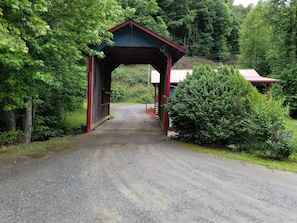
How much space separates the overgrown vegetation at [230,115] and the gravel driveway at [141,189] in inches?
46.7

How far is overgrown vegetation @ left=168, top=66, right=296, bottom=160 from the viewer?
6.52 meters

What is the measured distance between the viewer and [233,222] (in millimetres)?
2988

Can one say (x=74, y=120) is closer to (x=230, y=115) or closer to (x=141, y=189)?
(x=230, y=115)

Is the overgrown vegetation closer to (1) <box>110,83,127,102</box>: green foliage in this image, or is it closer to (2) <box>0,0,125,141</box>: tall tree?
(2) <box>0,0,125,141</box>: tall tree

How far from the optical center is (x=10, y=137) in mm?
7195

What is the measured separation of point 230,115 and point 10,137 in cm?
619

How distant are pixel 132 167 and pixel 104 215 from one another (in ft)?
6.98

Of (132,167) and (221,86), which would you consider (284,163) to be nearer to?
(221,86)

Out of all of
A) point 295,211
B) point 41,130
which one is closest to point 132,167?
point 295,211

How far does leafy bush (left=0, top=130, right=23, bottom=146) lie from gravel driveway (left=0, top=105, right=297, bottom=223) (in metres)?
1.82

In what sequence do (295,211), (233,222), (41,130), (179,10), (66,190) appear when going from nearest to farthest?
(233,222), (295,211), (66,190), (41,130), (179,10)

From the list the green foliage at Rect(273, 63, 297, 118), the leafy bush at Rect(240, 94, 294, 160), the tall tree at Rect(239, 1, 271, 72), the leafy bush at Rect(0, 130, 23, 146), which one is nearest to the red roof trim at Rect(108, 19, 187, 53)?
the leafy bush at Rect(240, 94, 294, 160)

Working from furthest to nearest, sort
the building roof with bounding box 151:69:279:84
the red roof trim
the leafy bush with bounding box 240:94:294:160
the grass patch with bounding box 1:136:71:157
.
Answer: the building roof with bounding box 151:69:279:84 → the red roof trim → the leafy bush with bounding box 240:94:294:160 → the grass patch with bounding box 1:136:71:157

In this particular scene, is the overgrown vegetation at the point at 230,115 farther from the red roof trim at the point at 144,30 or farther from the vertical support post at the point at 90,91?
the vertical support post at the point at 90,91
